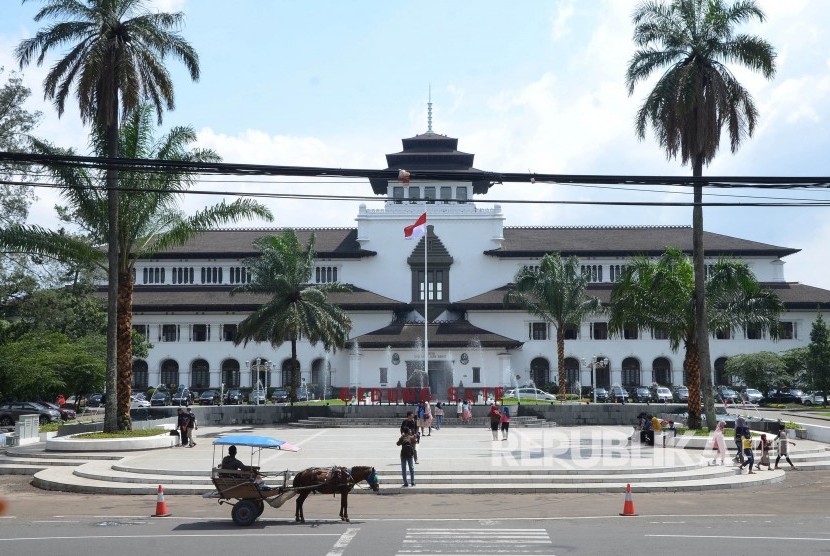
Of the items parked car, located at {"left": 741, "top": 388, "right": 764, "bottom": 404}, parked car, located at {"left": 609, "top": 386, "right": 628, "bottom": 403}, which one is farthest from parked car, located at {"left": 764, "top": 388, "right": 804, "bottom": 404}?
parked car, located at {"left": 609, "top": 386, "right": 628, "bottom": 403}

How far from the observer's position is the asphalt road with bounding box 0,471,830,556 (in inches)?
567

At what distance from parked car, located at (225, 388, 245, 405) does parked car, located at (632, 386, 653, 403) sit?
89.3 feet

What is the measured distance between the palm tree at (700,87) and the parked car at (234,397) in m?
36.8

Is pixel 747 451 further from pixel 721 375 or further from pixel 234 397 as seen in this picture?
pixel 721 375

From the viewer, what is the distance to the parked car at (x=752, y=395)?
6462cm

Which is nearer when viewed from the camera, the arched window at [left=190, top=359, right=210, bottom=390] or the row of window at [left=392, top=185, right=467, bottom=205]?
the arched window at [left=190, top=359, right=210, bottom=390]

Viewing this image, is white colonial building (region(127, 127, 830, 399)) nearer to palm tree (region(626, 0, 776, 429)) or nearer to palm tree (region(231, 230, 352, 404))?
palm tree (region(231, 230, 352, 404))

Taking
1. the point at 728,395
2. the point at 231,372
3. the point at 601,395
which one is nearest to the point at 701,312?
the point at 601,395

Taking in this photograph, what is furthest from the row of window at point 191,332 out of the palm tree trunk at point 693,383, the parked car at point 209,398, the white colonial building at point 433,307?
the palm tree trunk at point 693,383

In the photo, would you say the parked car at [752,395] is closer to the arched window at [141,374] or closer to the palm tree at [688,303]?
the palm tree at [688,303]

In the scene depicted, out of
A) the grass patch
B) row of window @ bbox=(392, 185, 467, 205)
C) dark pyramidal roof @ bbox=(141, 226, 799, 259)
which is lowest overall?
the grass patch

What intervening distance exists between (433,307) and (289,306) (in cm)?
2307

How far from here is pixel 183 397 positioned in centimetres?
6319

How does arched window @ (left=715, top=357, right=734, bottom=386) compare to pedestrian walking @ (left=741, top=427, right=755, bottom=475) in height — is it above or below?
above
